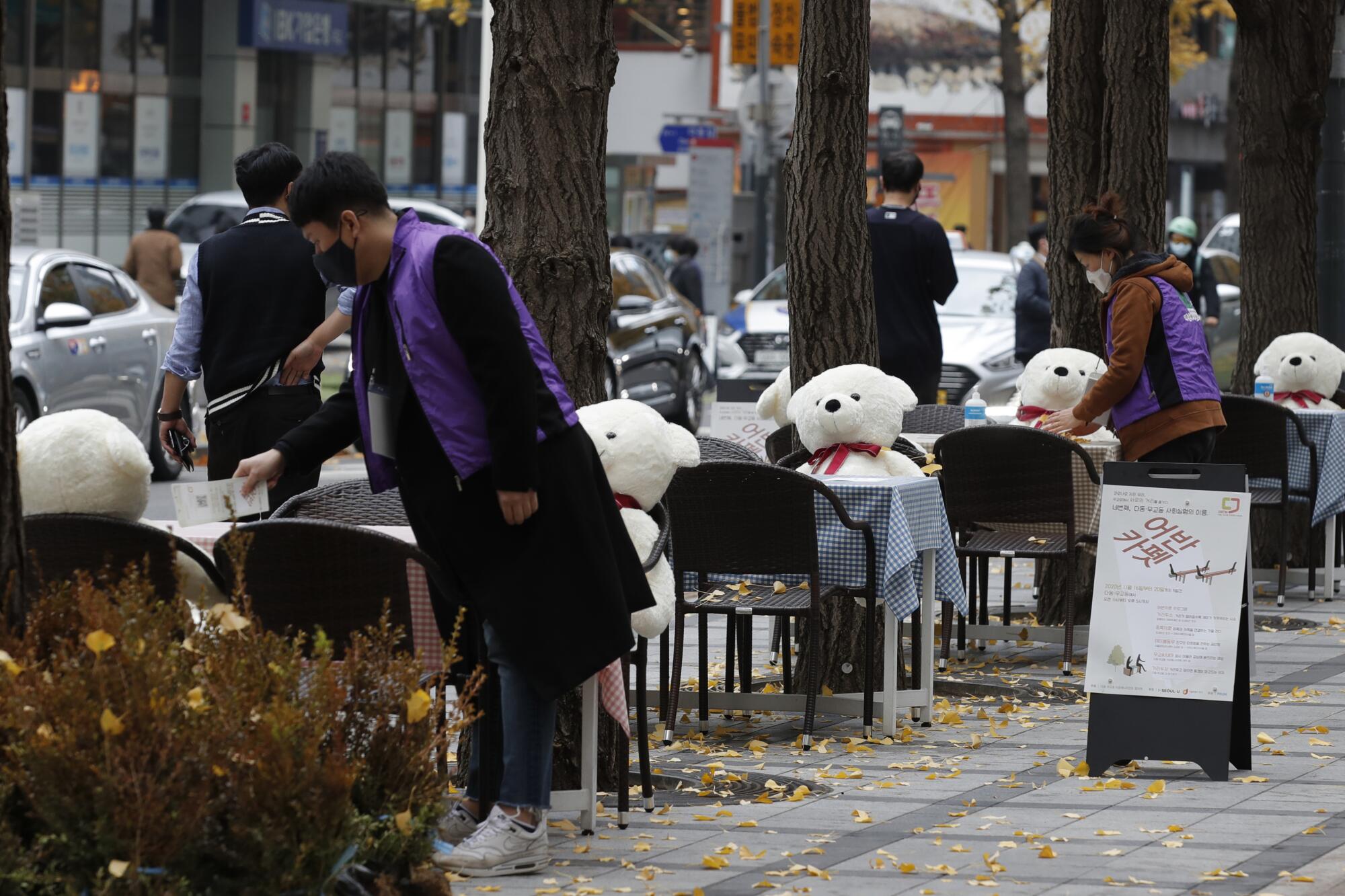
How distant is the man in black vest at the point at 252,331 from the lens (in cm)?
782

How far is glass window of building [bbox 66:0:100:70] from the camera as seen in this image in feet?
125

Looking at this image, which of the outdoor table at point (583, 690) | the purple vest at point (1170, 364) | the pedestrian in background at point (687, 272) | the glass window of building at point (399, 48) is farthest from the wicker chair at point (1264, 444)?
the glass window of building at point (399, 48)

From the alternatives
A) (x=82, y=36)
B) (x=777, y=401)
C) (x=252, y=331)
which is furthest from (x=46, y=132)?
(x=252, y=331)

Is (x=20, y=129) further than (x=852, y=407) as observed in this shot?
Yes

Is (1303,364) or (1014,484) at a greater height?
(1303,364)

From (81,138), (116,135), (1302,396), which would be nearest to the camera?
(1302,396)

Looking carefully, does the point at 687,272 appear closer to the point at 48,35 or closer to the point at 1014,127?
the point at 1014,127

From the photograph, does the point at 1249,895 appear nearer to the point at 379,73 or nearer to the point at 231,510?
the point at 231,510

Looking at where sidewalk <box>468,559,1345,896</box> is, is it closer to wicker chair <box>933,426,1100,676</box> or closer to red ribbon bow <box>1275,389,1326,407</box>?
wicker chair <box>933,426,1100,676</box>

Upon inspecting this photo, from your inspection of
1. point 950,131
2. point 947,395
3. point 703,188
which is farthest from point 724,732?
point 950,131

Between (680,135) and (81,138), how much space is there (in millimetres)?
10260

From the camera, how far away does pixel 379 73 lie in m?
46.2

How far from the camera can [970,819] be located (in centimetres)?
644

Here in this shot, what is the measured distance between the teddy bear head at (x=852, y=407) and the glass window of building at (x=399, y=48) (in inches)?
1537
